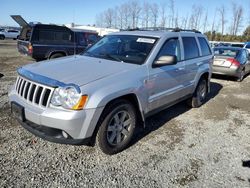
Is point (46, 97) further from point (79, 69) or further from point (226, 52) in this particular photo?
point (226, 52)

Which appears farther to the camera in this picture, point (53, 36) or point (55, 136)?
point (53, 36)

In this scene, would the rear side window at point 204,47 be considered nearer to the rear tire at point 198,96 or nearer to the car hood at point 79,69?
the rear tire at point 198,96

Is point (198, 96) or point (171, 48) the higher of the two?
point (171, 48)

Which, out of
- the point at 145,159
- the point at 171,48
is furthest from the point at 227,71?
the point at 145,159

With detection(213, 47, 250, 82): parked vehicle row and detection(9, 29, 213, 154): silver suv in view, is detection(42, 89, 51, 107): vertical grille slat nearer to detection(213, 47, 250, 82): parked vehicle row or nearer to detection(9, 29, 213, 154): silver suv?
detection(9, 29, 213, 154): silver suv

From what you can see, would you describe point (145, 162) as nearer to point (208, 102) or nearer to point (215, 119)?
point (215, 119)

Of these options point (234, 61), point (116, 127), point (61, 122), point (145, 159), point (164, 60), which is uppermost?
point (164, 60)

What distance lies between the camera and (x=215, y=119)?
5.38m

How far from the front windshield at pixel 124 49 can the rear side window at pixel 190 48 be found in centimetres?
109

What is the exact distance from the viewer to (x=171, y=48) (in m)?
4.52

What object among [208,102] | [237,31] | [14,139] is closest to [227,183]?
[14,139]

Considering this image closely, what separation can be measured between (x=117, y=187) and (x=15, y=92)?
2055 millimetres

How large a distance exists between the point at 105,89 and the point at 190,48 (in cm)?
289

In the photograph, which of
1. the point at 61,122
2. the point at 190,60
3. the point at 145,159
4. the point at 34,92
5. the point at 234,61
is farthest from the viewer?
the point at 234,61
